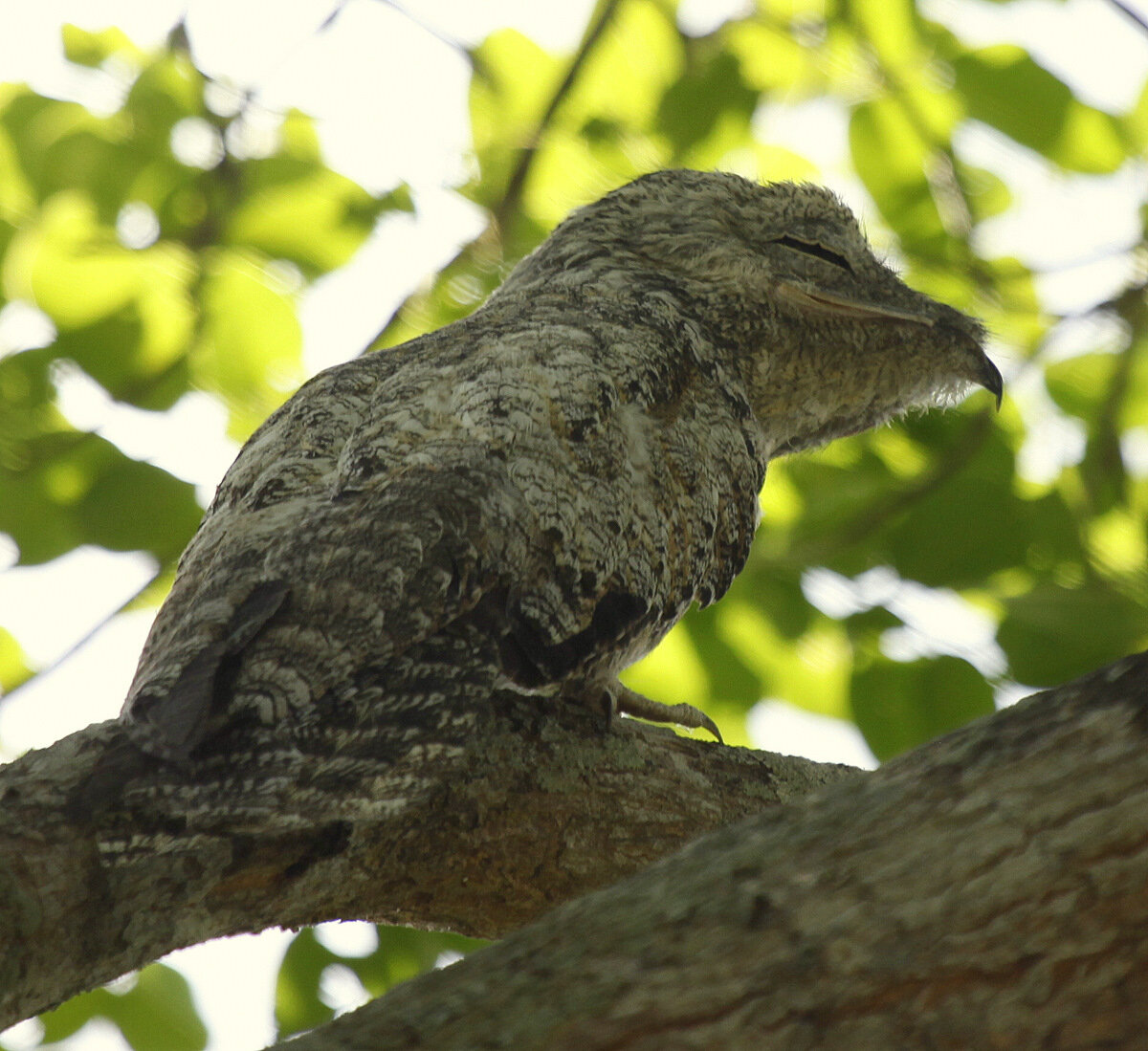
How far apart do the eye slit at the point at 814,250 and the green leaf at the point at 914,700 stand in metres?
1.37

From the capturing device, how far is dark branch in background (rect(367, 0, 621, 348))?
15.0ft

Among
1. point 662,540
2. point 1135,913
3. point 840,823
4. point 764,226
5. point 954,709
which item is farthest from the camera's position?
point 764,226

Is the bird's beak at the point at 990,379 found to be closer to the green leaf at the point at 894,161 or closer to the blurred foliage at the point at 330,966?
the green leaf at the point at 894,161

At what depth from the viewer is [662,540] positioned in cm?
294

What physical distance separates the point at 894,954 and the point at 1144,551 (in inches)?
121

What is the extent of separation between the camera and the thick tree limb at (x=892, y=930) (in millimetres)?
1440

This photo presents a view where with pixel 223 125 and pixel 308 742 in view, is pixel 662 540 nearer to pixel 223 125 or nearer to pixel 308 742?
pixel 308 742

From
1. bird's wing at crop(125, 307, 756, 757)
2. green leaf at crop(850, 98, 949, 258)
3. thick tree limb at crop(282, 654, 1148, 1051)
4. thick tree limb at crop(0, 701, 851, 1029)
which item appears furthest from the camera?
green leaf at crop(850, 98, 949, 258)

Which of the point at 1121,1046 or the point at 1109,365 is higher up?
the point at 1109,365

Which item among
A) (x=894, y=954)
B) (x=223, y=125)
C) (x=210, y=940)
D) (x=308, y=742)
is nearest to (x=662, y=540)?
(x=308, y=742)

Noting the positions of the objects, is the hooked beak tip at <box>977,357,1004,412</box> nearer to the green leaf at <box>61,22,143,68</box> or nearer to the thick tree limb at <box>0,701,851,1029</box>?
the thick tree limb at <box>0,701,851,1029</box>

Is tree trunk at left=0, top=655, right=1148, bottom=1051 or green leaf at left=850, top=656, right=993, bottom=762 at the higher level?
green leaf at left=850, top=656, right=993, bottom=762

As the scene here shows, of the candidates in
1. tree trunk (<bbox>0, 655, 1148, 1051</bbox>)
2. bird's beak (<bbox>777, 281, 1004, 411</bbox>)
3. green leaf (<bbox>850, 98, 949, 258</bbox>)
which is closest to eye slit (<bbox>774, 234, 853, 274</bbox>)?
bird's beak (<bbox>777, 281, 1004, 411</bbox>)

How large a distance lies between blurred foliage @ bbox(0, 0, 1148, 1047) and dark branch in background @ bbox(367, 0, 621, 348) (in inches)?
0.4
